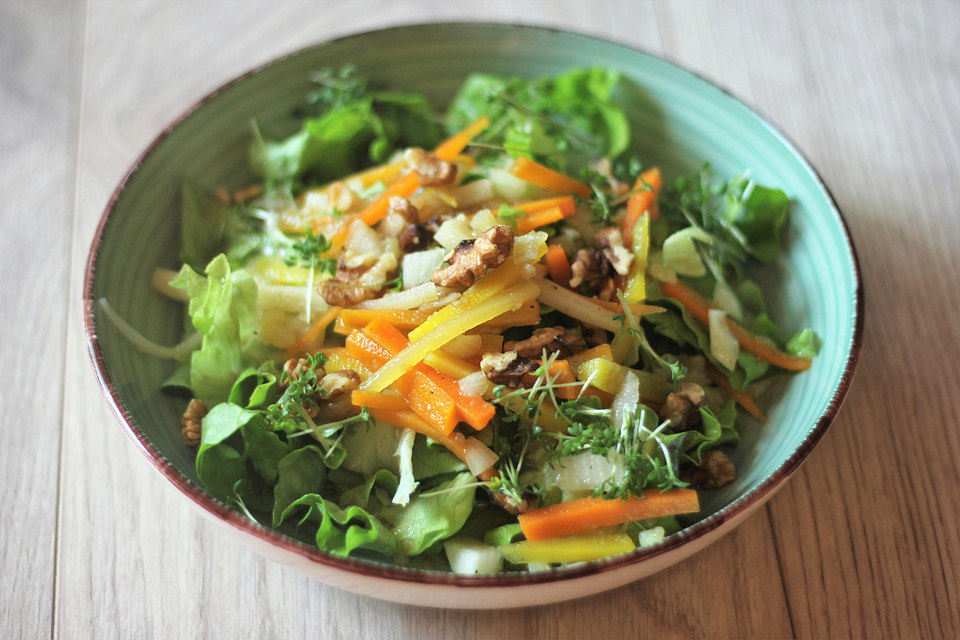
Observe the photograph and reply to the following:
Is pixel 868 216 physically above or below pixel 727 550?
above

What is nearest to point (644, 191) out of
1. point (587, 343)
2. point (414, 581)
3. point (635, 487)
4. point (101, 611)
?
point (587, 343)

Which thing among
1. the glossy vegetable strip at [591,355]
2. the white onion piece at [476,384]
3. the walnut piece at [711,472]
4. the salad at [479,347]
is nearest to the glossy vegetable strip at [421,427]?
the salad at [479,347]

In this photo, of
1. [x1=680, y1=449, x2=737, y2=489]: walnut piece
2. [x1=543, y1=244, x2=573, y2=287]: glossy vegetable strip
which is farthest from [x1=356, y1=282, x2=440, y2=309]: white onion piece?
[x1=680, y1=449, x2=737, y2=489]: walnut piece

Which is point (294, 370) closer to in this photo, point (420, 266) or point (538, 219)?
point (420, 266)

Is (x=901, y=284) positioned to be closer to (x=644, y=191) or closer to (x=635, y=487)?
(x=644, y=191)

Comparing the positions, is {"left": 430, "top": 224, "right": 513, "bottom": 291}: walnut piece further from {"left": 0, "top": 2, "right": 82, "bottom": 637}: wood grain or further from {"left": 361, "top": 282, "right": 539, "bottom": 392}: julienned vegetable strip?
{"left": 0, "top": 2, "right": 82, "bottom": 637}: wood grain

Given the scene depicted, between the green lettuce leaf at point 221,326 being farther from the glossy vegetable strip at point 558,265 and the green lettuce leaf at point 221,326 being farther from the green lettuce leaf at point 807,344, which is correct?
the green lettuce leaf at point 807,344
